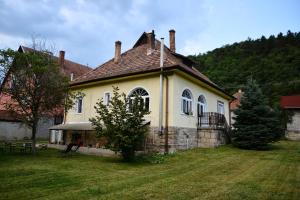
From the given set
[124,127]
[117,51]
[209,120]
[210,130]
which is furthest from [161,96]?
[117,51]

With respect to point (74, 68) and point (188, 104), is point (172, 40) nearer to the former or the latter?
point (188, 104)

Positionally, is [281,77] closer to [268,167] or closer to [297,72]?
[297,72]

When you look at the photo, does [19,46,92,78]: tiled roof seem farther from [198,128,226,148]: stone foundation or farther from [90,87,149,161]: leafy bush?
[90,87,149,161]: leafy bush

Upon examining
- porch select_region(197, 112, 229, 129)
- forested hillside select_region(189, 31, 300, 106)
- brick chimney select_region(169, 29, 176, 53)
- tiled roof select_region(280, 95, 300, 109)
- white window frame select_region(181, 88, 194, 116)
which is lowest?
porch select_region(197, 112, 229, 129)

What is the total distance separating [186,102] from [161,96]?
102 inches

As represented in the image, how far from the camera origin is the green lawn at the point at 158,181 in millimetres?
6867

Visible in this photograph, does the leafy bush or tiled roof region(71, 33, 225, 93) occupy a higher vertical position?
tiled roof region(71, 33, 225, 93)

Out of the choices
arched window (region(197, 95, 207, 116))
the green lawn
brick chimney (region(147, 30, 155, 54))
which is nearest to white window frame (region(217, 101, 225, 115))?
arched window (region(197, 95, 207, 116))

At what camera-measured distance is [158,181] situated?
8508mm

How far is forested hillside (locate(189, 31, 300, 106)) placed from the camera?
54.4 meters

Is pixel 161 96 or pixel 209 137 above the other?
pixel 161 96

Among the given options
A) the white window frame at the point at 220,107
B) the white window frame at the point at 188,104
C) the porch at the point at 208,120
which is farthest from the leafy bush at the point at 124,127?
the white window frame at the point at 220,107

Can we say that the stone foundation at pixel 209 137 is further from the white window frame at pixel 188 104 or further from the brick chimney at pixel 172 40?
the brick chimney at pixel 172 40

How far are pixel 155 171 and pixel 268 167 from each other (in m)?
4.62
